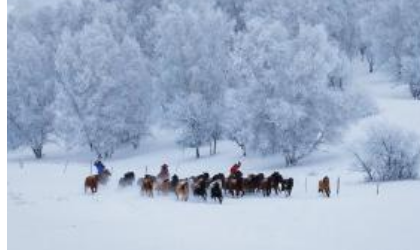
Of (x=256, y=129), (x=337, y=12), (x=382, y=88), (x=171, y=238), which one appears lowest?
(x=171, y=238)

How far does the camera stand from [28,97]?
60.2 meters

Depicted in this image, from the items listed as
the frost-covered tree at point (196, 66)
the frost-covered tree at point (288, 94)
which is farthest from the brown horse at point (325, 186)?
the frost-covered tree at point (196, 66)

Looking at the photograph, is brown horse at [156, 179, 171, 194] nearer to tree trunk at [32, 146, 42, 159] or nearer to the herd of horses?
the herd of horses

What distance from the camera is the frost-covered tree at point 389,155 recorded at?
32.2 meters

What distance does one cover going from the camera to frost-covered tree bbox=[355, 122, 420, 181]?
106ft

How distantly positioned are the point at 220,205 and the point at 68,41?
1314 inches

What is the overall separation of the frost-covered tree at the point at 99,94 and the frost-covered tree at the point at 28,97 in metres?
3.68

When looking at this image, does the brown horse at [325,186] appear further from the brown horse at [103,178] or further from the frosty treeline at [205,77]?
the frosty treeline at [205,77]

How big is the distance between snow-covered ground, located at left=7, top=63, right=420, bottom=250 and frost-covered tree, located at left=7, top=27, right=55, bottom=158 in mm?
20933

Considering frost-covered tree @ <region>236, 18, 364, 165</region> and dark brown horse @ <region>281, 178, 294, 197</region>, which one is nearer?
dark brown horse @ <region>281, 178, 294, 197</region>

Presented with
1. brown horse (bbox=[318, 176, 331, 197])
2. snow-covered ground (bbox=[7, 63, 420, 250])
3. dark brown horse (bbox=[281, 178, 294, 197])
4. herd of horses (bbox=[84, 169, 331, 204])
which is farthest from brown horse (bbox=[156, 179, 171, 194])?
brown horse (bbox=[318, 176, 331, 197])

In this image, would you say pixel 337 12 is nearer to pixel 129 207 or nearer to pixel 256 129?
pixel 256 129

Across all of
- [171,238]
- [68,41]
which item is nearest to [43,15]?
[68,41]

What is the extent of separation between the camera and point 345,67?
182 feet
